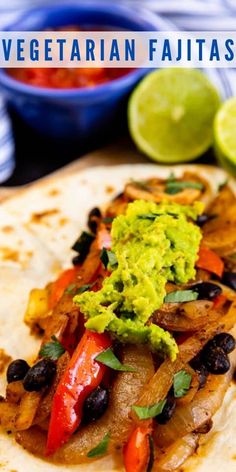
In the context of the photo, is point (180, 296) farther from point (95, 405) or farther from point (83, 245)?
point (83, 245)

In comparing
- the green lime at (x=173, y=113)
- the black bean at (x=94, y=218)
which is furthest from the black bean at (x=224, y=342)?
the green lime at (x=173, y=113)

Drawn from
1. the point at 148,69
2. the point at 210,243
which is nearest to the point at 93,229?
the point at 210,243

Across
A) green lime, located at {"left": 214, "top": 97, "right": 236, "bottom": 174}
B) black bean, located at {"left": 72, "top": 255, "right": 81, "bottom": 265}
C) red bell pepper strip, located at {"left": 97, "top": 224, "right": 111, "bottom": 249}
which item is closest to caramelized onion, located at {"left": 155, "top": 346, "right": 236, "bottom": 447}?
red bell pepper strip, located at {"left": 97, "top": 224, "right": 111, "bottom": 249}

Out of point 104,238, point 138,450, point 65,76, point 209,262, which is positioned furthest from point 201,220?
point 65,76

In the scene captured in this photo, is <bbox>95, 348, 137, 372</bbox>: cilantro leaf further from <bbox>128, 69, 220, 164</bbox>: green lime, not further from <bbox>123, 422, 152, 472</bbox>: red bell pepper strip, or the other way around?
<bbox>128, 69, 220, 164</bbox>: green lime

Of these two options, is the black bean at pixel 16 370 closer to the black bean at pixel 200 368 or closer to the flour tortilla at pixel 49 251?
the flour tortilla at pixel 49 251

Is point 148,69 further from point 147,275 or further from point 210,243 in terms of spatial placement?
point 147,275

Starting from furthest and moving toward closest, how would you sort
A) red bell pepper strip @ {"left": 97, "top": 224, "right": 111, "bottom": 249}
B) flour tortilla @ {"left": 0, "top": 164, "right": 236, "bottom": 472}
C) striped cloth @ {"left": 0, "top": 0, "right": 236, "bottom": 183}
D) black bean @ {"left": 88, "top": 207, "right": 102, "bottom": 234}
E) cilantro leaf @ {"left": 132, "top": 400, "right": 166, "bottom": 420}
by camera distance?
1. striped cloth @ {"left": 0, "top": 0, "right": 236, "bottom": 183}
2. black bean @ {"left": 88, "top": 207, "right": 102, "bottom": 234}
3. red bell pepper strip @ {"left": 97, "top": 224, "right": 111, "bottom": 249}
4. flour tortilla @ {"left": 0, "top": 164, "right": 236, "bottom": 472}
5. cilantro leaf @ {"left": 132, "top": 400, "right": 166, "bottom": 420}
